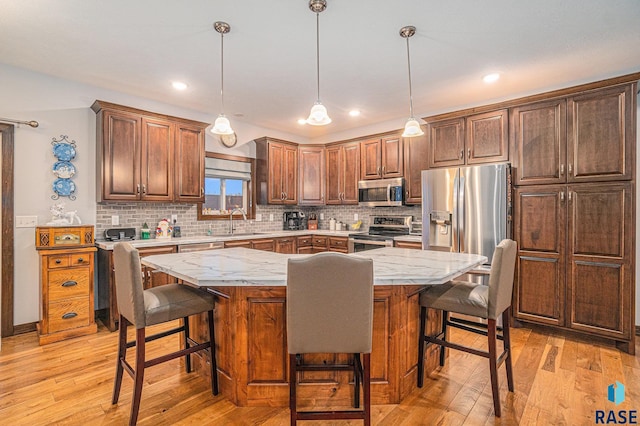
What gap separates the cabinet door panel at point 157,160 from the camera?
12.4ft

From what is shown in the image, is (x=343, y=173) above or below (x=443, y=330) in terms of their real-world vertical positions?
above

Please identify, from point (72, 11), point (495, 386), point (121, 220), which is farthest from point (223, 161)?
point (495, 386)

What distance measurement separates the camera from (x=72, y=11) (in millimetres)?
2301

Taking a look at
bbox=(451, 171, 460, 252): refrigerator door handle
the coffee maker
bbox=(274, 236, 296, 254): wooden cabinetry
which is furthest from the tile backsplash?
bbox=(451, 171, 460, 252): refrigerator door handle

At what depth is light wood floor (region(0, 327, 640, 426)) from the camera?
1946mm

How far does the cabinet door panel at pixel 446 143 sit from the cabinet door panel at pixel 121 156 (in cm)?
354

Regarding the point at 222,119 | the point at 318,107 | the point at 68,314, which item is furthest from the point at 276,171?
Answer: the point at 68,314

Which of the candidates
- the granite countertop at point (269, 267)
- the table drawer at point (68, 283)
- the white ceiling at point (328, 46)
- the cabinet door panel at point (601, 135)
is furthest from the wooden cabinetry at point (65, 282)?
the cabinet door panel at point (601, 135)

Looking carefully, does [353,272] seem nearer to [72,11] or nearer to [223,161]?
[72,11]

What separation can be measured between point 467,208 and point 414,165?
1.11m

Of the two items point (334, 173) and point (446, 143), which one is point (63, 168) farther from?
point (446, 143)

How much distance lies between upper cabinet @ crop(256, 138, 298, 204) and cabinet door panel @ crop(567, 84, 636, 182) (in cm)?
365

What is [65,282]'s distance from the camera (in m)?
3.18

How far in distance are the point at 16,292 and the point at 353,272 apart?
A: 12.0 feet
